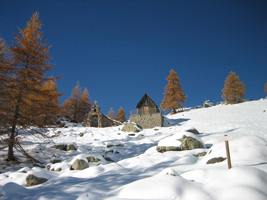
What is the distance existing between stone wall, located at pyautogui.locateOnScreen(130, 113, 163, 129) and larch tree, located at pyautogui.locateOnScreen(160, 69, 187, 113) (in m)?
9.62

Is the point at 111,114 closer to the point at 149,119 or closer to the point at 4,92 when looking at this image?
the point at 149,119

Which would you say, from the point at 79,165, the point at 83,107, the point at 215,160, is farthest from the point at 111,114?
the point at 215,160

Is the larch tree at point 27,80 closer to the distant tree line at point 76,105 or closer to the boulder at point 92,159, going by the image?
the boulder at point 92,159

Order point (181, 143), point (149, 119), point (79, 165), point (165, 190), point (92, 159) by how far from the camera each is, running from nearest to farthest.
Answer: point (165, 190) < point (79, 165) < point (92, 159) < point (181, 143) < point (149, 119)

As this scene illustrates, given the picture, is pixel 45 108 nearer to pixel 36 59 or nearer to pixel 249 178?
pixel 36 59

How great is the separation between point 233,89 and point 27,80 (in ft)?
121

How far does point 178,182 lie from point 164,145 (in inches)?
250

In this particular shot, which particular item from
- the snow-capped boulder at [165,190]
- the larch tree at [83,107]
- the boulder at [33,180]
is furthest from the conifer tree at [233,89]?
the boulder at [33,180]

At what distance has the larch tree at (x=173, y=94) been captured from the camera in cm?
3272

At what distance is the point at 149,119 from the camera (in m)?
24.4

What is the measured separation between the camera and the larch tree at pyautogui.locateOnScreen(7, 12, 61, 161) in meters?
9.79

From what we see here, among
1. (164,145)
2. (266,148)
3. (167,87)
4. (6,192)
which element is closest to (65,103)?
(167,87)

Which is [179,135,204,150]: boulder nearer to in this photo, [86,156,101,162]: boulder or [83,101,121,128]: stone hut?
[86,156,101,162]: boulder

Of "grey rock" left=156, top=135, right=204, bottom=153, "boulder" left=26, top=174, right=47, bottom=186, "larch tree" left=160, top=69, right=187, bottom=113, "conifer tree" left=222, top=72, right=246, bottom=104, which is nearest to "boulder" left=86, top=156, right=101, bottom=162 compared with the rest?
"boulder" left=26, top=174, right=47, bottom=186
